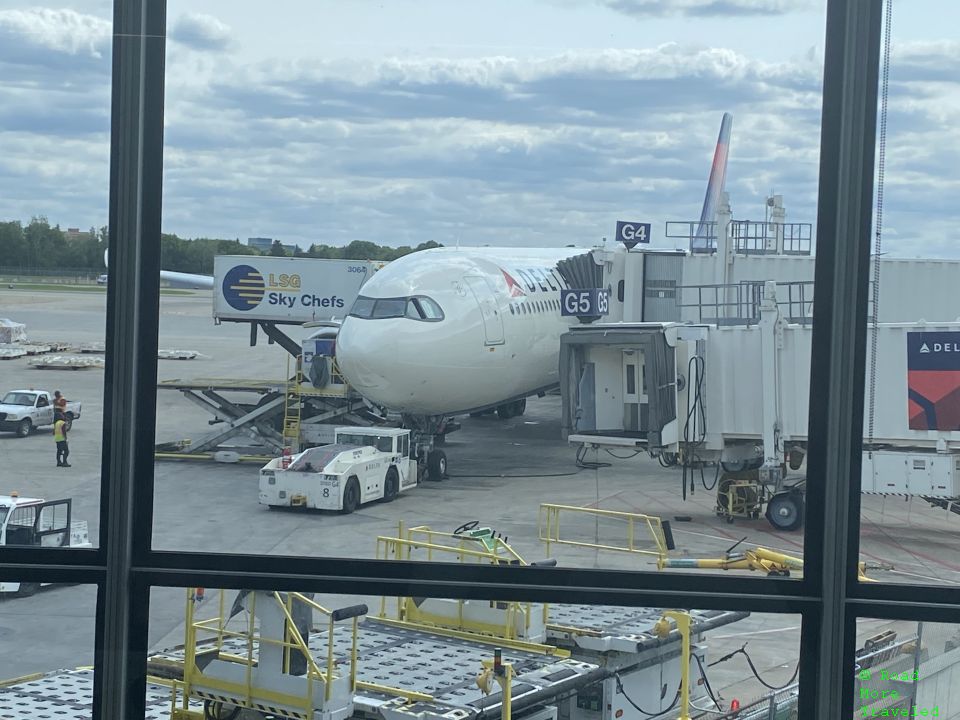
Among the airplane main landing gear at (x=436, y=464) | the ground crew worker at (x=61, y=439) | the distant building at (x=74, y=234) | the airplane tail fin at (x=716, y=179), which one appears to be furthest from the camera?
the airplane tail fin at (x=716, y=179)

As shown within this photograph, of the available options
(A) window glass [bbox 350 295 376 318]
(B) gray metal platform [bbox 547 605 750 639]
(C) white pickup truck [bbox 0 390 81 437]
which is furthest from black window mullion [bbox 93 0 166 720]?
(C) white pickup truck [bbox 0 390 81 437]

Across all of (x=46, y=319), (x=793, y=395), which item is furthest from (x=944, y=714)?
(x=46, y=319)

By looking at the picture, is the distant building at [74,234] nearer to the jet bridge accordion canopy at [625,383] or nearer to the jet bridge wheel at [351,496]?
the jet bridge accordion canopy at [625,383]

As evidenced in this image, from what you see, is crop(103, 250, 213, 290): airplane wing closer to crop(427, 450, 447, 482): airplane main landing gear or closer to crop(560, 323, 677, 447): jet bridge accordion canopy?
crop(427, 450, 447, 482): airplane main landing gear

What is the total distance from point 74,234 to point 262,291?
1725 centimetres

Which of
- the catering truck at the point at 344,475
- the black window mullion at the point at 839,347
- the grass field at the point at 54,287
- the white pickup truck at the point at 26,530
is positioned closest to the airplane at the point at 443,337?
the catering truck at the point at 344,475

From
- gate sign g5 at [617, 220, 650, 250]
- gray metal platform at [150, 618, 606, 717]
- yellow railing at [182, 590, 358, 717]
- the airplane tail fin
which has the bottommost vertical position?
gray metal platform at [150, 618, 606, 717]

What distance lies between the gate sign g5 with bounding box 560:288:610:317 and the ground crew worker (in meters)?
10.3

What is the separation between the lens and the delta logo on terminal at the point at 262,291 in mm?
24000

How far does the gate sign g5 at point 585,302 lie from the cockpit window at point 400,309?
4.53m

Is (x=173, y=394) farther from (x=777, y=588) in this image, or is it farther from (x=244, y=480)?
(x=777, y=588)

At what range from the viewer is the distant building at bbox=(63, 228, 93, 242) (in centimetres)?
574

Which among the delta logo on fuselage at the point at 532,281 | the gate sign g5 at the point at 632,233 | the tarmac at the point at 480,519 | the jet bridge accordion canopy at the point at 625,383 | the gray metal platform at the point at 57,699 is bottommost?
the tarmac at the point at 480,519

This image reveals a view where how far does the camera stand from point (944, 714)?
6.18 metres
